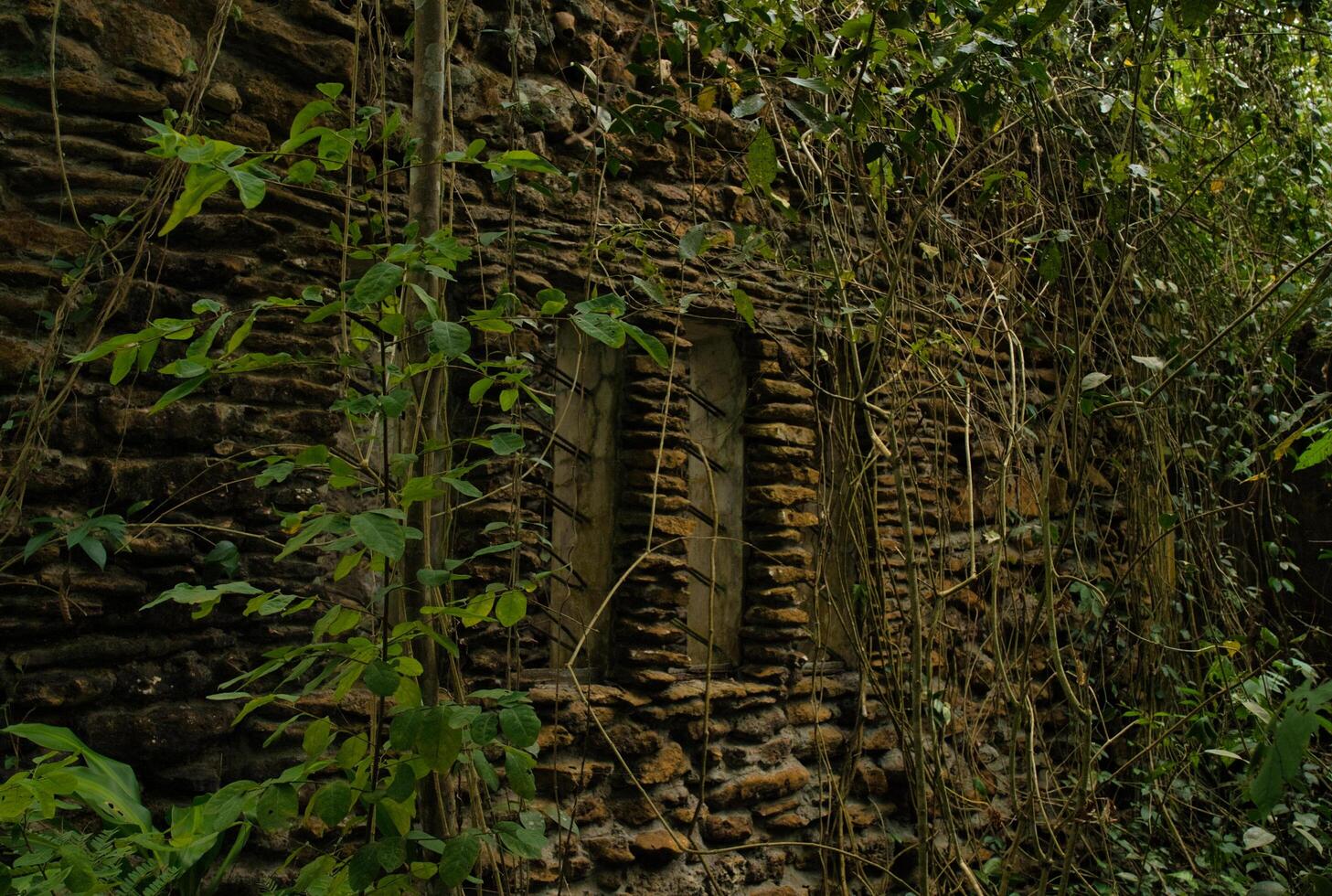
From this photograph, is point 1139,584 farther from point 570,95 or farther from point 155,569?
point 155,569

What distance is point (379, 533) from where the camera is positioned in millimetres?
1567

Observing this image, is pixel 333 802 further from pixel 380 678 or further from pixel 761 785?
pixel 761 785

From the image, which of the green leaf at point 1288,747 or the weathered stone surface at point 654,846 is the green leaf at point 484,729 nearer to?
the green leaf at point 1288,747

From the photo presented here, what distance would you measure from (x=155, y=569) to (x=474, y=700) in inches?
34.9

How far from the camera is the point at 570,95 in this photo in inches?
130

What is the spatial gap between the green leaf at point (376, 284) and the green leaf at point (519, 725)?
0.69 meters

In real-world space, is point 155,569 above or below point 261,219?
below

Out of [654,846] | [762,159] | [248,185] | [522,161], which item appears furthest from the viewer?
[654,846]

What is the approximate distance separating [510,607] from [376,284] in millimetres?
583

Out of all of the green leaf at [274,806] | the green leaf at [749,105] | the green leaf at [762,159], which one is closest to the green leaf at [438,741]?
the green leaf at [274,806]

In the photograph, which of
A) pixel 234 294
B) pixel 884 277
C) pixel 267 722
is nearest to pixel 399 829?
pixel 267 722

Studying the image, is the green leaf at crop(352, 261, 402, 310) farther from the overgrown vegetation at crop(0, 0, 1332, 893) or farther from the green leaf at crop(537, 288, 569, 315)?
the green leaf at crop(537, 288, 569, 315)

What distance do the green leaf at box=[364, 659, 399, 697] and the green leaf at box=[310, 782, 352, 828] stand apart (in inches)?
7.7

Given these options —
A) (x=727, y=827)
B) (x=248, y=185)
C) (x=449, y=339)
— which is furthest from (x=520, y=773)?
(x=727, y=827)
